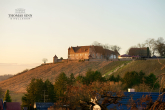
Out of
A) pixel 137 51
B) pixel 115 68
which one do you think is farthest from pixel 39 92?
pixel 137 51

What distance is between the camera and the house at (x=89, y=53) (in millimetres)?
106438

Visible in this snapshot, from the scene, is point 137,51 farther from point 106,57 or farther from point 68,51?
point 68,51

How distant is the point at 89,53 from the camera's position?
Result: 345 ft

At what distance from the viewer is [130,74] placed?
5478 cm

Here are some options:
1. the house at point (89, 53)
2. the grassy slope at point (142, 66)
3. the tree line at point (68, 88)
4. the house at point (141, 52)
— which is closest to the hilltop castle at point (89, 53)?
the house at point (89, 53)

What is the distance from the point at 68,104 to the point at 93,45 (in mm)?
89819

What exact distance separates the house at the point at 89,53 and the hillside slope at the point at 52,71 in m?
6.64

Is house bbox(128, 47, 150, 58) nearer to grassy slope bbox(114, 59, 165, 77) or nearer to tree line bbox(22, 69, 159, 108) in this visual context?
grassy slope bbox(114, 59, 165, 77)

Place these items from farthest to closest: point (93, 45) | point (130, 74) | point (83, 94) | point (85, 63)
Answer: point (93, 45) < point (85, 63) < point (130, 74) < point (83, 94)

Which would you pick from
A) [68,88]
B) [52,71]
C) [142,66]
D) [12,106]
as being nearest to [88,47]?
[52,71]

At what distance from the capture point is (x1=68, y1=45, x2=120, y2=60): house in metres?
106

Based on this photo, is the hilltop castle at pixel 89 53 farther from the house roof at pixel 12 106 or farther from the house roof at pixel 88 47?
the house roof at pixel 12 106

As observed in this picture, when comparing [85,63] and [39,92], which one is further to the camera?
[85,63]

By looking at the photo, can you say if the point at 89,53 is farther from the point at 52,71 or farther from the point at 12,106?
the point at 12,106
